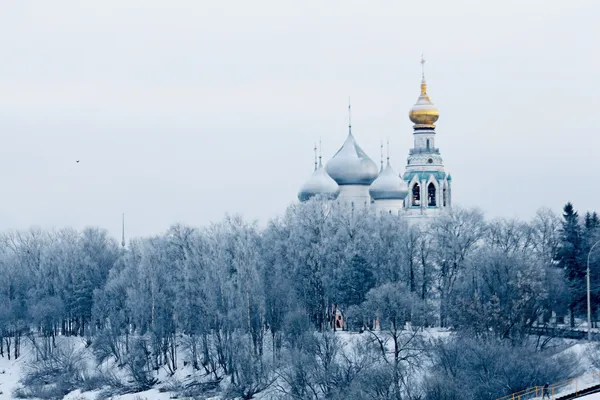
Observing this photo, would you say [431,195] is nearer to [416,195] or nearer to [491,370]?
[416,195]

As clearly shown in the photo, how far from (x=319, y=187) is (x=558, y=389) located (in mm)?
32405

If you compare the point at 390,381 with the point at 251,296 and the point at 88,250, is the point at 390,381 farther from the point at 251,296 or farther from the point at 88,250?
the point at 88,250

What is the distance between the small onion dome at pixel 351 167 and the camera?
70375mm

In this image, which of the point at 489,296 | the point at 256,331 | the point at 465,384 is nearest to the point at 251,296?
the point at 256,331

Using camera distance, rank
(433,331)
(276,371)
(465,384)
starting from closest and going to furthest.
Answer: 1. (465,384)
2. (276,371)
3. (433,331)

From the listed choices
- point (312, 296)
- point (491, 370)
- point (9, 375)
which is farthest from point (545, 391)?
point (9, 375)

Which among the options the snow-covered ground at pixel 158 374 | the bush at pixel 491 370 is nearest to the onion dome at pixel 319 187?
the snow-covered ground at pixel 158 374

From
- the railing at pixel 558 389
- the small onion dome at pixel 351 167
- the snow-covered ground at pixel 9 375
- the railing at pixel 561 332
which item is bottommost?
the snow-covered ground at pixel 9 375

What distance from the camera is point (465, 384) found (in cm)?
3791

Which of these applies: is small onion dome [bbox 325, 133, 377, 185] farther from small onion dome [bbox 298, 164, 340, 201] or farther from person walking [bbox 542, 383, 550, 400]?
person walking [bbox 542, 383, 550, 400]

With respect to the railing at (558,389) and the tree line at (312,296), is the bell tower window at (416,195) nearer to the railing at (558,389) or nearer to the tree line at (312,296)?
the tree line at (312,296)

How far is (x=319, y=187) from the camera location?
2689 inches

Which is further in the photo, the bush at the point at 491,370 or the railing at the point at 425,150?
the railing at the point at 425,150

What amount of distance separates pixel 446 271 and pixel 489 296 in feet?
24.6
